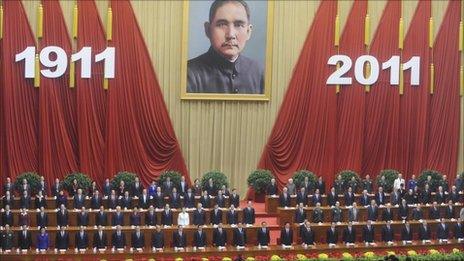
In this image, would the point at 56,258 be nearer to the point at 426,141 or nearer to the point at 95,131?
the point at 95,131

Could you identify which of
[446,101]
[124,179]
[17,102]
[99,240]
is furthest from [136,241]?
[446,101]

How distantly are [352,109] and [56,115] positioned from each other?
7170 millimetres

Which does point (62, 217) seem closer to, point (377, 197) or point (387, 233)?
point (387, 233)

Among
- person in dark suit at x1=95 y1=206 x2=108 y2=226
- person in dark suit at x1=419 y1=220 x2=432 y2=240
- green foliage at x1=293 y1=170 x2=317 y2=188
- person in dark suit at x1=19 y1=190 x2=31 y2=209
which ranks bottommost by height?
person in dark suit at x1=419 y1=220 x2=432 y2=240

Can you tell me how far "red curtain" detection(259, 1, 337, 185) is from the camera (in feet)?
66.0

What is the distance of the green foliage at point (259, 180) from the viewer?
18.9 m

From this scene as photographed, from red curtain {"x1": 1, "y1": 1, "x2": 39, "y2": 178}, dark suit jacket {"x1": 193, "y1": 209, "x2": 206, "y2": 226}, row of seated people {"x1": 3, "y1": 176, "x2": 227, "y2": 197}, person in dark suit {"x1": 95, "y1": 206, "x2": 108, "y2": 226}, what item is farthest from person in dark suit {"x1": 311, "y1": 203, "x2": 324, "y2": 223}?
red curtain {"x1": 1, "y1": 1, "x2": 39, "y2": 178}

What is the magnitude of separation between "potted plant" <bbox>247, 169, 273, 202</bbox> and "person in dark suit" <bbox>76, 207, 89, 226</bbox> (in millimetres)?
4684

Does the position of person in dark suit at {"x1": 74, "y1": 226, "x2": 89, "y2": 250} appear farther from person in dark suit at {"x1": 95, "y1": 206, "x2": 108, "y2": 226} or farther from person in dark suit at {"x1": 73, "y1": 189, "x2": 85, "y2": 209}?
person in dark suit at {"x1": 73, "y1": 189, "x2": 85, "y2": 209}

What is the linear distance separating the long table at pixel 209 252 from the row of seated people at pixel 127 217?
1.26 metres

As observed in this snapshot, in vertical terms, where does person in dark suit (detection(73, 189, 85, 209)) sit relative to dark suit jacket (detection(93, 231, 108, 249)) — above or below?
above

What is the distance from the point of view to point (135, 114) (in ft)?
63.8

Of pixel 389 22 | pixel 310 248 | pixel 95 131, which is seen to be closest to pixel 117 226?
pixel 310 248

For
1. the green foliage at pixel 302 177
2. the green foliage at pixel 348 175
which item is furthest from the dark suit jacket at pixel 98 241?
the green foliage at pixel 348 175
